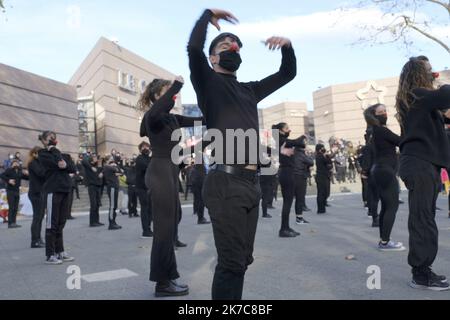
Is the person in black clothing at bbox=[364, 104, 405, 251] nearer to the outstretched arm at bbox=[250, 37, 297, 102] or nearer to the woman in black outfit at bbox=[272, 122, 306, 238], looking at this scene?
the woman in black outfit at bbox=[272, 122, 306, 238]

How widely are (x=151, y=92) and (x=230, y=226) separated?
8.57 feet

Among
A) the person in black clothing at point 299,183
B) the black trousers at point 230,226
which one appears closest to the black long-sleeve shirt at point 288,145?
the person in black clothing at point 299,183

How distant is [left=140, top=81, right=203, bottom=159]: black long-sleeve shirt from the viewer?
439 centimetres

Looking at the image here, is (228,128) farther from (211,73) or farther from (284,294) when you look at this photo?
(284,294)

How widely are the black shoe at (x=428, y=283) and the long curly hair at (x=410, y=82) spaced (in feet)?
4.86

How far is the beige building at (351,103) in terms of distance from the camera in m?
55.7

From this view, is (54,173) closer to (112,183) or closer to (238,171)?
(238,171)

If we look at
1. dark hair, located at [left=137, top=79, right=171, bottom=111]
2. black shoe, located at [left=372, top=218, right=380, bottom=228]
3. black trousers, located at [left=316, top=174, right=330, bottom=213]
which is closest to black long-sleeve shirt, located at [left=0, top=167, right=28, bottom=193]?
black trousers, located at [left=316, top=174, right=330, bottom=213]

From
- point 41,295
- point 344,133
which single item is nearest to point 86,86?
point 344,133

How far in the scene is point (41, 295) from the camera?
15.4 ft

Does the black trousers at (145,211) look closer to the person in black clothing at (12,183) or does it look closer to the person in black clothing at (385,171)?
the person in black clothing at (385,171)

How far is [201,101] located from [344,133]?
56.3 metres

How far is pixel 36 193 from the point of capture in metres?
9.85

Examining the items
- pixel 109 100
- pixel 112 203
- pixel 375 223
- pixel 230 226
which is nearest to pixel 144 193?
pixel 112 203
